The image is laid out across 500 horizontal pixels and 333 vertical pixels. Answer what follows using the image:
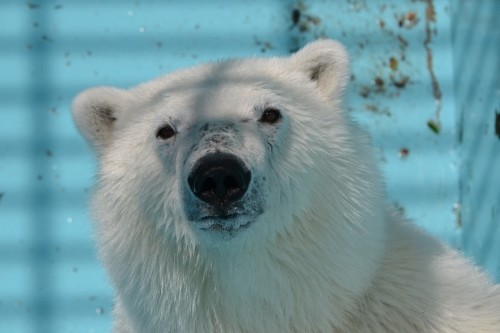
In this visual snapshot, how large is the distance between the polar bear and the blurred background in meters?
1.90

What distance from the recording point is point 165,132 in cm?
320

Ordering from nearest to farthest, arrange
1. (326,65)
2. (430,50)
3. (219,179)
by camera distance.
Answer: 1. (219,179)
2. (326,65)
3. (430,50)

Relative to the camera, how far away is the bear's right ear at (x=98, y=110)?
350cm

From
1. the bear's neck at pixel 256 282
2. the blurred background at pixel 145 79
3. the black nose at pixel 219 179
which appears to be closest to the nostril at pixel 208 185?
the black nose at pixel 219 179

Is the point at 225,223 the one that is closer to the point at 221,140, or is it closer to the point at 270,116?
the point at 221,140

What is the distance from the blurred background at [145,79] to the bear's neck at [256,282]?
2.07 meters

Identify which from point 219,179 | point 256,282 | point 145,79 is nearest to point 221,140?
point 219,179

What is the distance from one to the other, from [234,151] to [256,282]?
484 millimetres

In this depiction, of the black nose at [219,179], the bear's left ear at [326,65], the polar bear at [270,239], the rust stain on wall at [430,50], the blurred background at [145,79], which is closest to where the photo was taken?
the black nose at [219,179]

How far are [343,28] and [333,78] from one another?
6.90 feet

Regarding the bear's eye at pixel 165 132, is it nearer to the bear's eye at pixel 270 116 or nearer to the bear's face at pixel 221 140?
the bear's face at pixel 221 140

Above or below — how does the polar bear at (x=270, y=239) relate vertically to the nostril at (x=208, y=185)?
below

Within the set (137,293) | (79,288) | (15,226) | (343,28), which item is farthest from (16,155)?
(137,293)

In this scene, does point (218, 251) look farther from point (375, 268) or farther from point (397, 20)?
point (397, 20)
